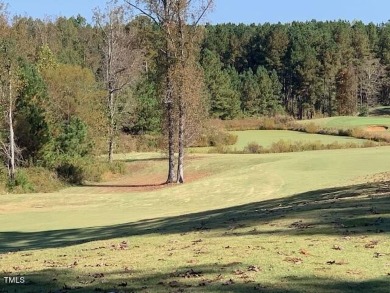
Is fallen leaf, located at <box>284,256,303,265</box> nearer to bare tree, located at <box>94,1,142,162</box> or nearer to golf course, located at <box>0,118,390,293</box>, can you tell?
golf course, located at <box>0,118,390,293</box>

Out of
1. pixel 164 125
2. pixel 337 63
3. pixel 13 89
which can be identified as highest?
pixel 337 63

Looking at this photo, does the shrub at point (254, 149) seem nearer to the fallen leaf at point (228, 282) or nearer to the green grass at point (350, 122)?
the green grass at point (350, 122)

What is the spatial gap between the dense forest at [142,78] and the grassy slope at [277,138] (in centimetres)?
699

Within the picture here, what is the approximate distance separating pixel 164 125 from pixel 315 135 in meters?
29.7

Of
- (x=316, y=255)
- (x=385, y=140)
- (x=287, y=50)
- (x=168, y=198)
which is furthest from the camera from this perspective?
(x=287, y=50)

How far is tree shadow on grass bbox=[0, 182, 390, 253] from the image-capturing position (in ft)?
41.0

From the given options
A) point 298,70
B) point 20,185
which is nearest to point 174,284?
point 20,185

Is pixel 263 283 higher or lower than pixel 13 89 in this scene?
lower

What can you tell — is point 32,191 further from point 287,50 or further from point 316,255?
point 287,50

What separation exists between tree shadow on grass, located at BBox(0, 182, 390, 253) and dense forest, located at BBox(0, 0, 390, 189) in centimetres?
1923

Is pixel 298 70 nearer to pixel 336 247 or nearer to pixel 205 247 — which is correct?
pixel 205 247

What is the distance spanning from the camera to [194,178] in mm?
38406

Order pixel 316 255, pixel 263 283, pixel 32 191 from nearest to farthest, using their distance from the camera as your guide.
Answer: pixel 263 283
pixel 316 255
pixel 32 191

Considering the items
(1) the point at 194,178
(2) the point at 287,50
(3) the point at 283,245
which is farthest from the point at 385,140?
(2) the point at 287,50
